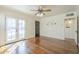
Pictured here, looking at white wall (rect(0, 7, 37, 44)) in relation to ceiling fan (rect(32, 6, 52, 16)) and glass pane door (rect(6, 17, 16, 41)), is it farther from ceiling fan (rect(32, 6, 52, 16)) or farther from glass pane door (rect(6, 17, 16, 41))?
ceiling fan (rect(32, 6, 52, 16))

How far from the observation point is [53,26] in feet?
7.68

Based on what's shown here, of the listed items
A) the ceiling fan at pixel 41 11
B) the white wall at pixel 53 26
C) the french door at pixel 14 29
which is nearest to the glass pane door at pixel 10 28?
the french door at pixel 14 29

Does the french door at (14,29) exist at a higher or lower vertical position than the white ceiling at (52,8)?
lower

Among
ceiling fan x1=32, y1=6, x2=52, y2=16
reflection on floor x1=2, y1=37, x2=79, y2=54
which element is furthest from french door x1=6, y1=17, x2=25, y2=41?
ceiling fan x1=32, y1=6, x2=52, y2=16

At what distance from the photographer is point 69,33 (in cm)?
Result: 220

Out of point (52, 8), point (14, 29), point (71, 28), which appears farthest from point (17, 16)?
point (71, 28)

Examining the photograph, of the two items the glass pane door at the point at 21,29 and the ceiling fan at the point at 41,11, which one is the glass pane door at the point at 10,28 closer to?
the glass pane door at the point at 21,29

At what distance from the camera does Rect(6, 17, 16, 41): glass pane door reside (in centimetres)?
211

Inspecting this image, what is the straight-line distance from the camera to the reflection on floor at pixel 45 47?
2.11 meters

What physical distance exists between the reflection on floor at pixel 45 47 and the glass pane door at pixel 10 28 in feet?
0.68
